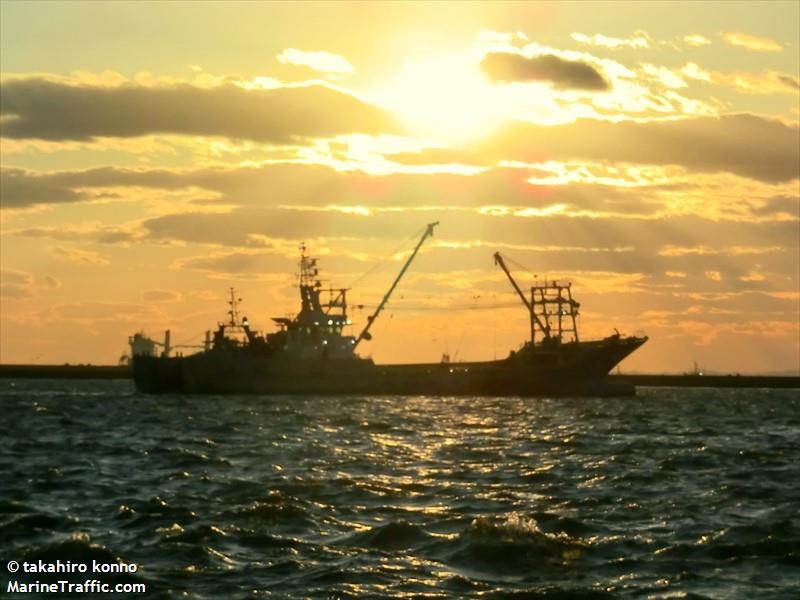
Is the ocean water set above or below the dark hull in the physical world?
below

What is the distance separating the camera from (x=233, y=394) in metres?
156

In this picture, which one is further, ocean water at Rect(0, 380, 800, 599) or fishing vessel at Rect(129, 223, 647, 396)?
fishing vessel at Rect(129, 223, 647, 396)

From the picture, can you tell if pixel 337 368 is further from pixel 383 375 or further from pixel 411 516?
pixel 411 516

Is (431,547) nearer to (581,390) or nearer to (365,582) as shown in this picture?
(365,582)

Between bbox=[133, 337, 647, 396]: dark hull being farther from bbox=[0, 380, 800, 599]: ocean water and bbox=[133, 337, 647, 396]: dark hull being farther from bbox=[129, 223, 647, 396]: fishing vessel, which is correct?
bbox=[0, 380, 800, 599]: ocean water

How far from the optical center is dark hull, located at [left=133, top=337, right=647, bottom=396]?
155 m

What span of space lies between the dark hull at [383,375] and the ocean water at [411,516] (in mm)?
99720

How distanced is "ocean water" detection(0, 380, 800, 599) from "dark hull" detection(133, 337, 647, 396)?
3926 inches

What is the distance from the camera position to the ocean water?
22141 mm

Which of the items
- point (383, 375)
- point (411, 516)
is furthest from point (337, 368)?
point (411, 516)

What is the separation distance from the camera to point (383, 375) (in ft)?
514

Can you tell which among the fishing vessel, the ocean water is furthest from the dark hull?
the ocean water

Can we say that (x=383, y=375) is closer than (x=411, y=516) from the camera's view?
No

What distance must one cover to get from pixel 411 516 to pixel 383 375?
128m
